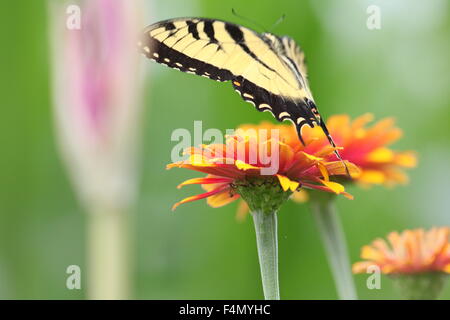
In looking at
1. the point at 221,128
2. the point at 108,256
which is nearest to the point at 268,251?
the point at 108,256

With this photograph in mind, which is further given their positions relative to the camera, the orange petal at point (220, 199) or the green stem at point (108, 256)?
the green stem at point (108, 256)

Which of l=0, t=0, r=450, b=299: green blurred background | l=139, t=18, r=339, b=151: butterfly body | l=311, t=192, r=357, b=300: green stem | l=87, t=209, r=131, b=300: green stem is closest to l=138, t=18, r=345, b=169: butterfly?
l=139, t=18, r=339, b=151: butterfly body

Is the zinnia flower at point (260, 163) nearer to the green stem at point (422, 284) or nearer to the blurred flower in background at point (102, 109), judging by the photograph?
the green stem at point (422, 284)

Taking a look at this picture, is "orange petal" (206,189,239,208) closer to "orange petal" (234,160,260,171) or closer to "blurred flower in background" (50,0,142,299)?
"orange petal" (234,160,260,171)

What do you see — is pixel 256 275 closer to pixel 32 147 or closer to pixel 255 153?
pixel 32 147

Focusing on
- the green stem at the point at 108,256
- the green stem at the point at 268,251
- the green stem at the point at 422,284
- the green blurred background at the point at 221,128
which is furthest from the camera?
the green blurred background at the point at 221,128

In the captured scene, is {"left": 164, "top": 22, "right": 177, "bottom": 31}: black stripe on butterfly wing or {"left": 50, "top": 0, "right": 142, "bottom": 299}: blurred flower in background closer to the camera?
{"left": 164, "top": 22, "right": 177, "bottom": 31}: black stripe on butterfly wing

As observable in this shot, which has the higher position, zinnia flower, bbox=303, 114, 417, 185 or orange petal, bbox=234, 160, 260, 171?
zinnia flower, bbox=303, 114, 417, 185

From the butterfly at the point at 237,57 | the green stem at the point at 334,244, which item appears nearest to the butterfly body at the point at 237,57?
the butterfly at the point at 237,57

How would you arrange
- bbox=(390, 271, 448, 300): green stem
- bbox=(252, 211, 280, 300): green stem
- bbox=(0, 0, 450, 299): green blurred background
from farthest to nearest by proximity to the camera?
1. bbox=(0, 0, 450, 299): green blurred background
2. bbox=(390, 271, 448, 300): green stem
3. bbox=(252, 211, 280, 300): green stem
